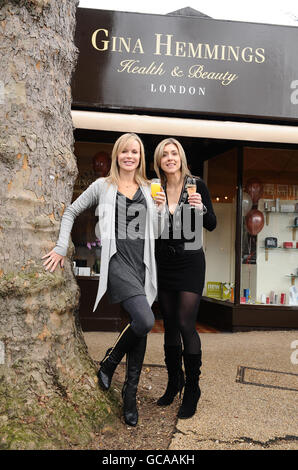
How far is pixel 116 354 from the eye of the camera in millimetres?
2869

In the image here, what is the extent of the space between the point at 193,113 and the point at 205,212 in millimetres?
3780

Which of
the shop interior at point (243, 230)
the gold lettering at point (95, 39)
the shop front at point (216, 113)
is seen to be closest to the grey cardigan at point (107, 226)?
the shop front at point (216, 113)

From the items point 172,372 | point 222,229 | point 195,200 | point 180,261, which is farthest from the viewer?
point 222,229

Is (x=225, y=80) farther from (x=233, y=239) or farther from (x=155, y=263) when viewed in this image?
(x=155, y=263)

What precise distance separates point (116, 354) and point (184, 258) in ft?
2.55

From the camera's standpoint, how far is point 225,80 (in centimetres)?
655

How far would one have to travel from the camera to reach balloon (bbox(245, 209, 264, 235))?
7223mm

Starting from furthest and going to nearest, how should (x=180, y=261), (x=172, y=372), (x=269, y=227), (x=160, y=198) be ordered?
(x=269, y=227), (x=172, y=372), (x=180, y=261), (x=160, y=198)

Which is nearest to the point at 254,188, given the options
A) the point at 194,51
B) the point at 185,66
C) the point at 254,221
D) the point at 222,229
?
the point at 254,221

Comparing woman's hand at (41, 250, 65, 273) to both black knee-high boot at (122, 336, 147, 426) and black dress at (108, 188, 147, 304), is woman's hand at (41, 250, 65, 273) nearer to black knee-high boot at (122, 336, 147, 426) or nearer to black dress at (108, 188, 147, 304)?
black dress at (108, 188, 147, 304)

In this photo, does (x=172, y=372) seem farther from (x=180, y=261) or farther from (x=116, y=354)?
(x=180, y=261)

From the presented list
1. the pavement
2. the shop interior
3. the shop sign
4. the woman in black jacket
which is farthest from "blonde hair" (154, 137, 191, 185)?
the shop interior

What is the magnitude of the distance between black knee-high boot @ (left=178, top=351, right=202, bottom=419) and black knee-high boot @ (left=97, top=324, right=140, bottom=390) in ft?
1.43
